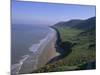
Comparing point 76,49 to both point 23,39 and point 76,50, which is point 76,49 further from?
point 23,39

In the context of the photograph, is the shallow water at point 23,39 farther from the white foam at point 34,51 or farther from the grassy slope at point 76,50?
the grassy slope at point 76,50

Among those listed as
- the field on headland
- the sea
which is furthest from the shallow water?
the field on headland

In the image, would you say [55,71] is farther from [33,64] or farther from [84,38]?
[84,38]

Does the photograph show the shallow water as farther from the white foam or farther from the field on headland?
the field on headland

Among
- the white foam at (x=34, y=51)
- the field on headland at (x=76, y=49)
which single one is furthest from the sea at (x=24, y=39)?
the field on headland at (x=76, y=49)

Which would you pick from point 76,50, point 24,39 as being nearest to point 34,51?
point 24,39
